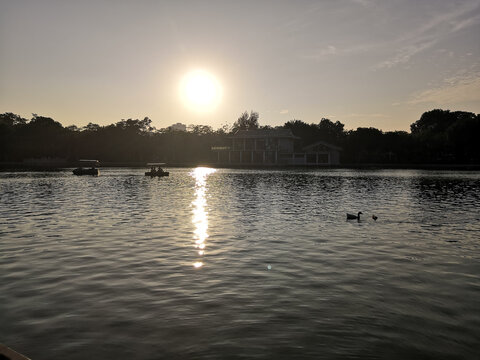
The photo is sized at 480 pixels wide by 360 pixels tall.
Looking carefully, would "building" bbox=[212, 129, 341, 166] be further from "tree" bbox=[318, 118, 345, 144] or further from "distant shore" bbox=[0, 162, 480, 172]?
"tree" bbox=[318, 118, 345, 144]

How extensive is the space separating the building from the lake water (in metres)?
78.0

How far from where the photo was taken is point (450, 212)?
71.4 feet

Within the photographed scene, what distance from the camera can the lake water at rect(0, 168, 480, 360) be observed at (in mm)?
5996

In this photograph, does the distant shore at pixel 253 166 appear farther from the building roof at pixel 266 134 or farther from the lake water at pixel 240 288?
the lake water at pixel 240 288

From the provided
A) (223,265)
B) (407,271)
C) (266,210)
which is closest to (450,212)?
(266,210)

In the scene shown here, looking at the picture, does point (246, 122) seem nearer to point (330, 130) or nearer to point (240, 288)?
point (330, 130)

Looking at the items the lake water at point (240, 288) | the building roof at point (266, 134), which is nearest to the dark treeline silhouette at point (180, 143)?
the building roof at point (266, 134)

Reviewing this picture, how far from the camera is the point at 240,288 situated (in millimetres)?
8680

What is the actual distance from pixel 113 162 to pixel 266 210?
315 ft

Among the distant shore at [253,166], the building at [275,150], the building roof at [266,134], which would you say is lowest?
the distant shore at [253,166]

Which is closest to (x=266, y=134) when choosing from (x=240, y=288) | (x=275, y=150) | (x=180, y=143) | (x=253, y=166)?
(x=275, y=150)

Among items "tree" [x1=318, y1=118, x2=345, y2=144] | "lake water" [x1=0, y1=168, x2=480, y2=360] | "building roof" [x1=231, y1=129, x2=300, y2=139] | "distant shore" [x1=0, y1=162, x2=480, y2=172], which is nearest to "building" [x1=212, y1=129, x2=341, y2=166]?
"building roof" [x1=231, y1=129, x2=300, y2=139]

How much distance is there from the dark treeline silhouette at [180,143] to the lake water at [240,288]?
81064 mm

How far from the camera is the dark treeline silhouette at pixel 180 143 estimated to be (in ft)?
297
